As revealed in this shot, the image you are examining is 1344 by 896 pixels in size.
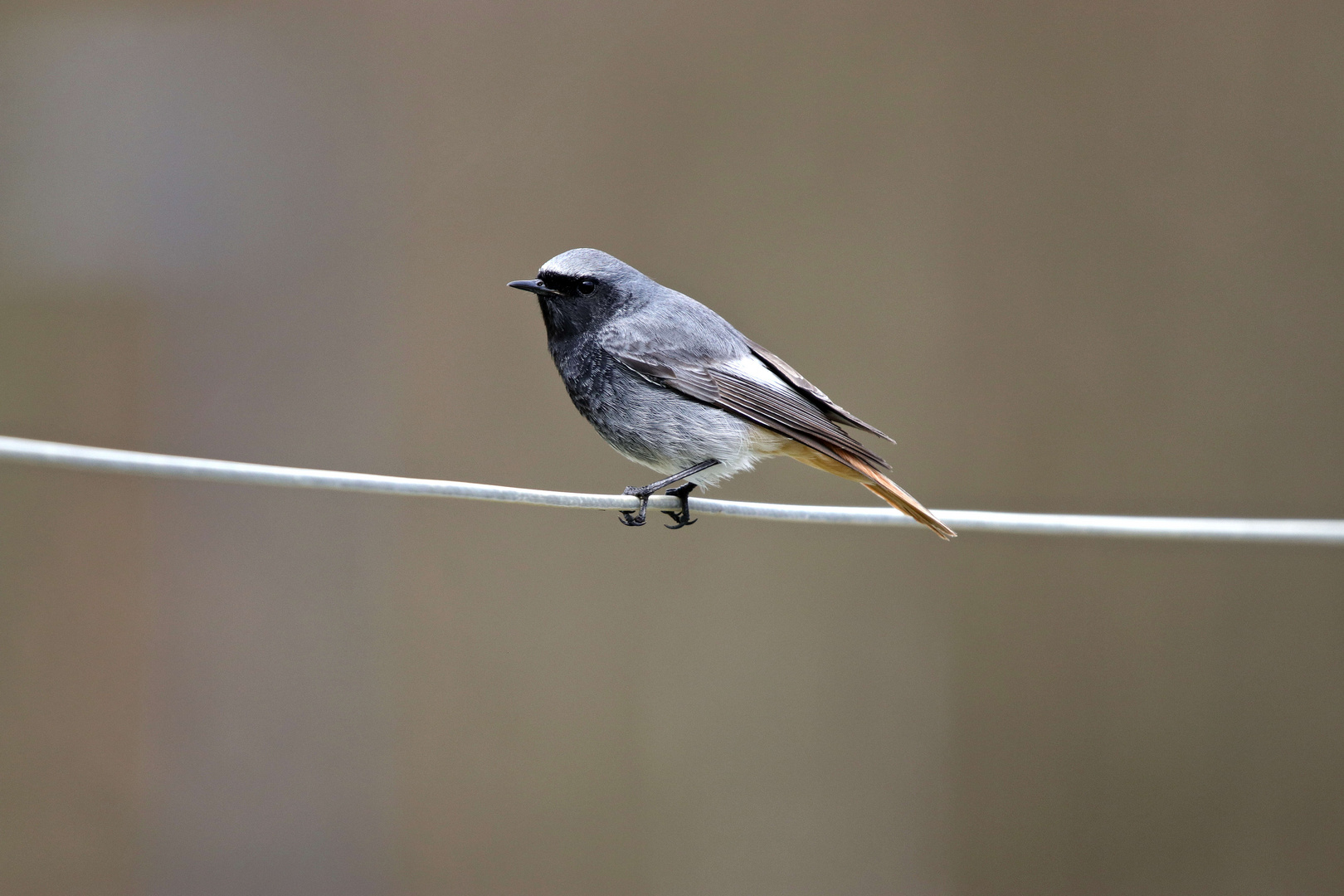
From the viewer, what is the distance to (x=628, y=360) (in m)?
2.63

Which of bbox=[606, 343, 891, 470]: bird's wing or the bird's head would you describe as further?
the bird's head

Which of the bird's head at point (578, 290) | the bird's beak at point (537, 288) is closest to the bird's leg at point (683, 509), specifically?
the bird's head at point (578, 290)

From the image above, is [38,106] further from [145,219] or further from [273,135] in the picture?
[273,135]

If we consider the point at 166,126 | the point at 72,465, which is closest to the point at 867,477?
the point at 72,465

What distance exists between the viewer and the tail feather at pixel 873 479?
2305 mm

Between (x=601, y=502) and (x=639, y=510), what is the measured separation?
0.35 meters

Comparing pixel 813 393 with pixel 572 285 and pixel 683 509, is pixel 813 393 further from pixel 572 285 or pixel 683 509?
pixel 572 285

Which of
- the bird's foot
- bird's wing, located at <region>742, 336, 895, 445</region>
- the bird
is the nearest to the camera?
the bird's foot

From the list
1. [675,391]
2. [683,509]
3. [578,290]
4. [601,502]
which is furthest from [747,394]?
[601,502]

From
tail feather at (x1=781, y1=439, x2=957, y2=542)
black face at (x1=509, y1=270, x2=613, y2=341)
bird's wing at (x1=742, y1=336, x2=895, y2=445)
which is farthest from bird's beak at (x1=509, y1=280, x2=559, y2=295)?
tail feather at (x1=781, y1=439, x2=957, y2=542)

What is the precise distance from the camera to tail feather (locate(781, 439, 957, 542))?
2305mm

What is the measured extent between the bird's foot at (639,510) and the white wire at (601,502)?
0.21 metres

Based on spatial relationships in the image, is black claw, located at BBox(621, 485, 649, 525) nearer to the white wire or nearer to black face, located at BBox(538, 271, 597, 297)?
the white wire

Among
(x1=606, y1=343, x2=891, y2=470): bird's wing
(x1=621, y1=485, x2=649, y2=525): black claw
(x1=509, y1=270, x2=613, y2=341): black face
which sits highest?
Result: (x1=509, y1=270, x2=613, y2=341): black face
